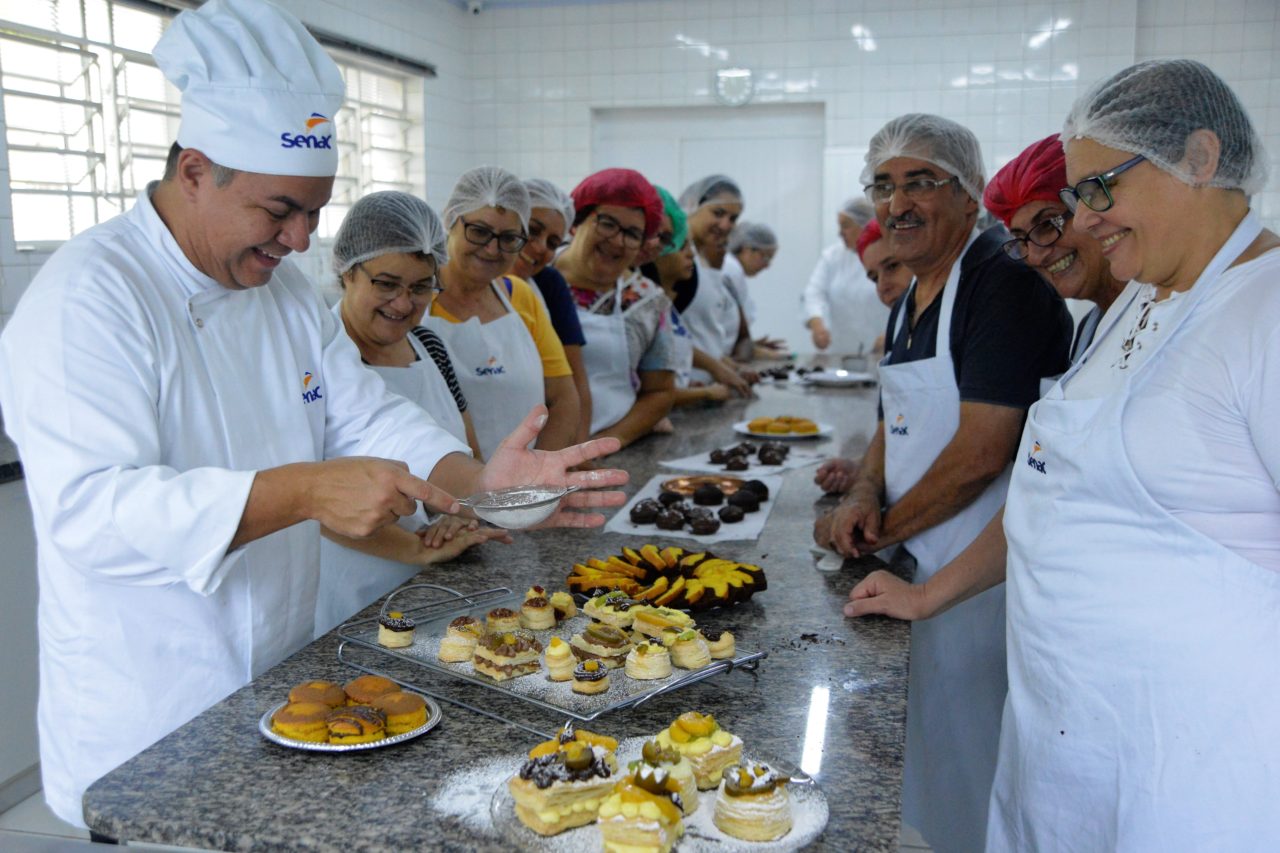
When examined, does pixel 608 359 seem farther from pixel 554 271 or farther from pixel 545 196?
pixel 545 196

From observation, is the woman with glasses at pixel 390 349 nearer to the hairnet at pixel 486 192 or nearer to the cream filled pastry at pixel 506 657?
the hairnet at pixel 486 192

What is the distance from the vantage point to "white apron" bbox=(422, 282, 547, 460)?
3113 millimetres

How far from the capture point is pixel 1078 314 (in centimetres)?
734

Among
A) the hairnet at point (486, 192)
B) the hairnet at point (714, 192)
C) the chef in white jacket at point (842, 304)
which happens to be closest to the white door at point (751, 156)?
the chef in white jacket at point (842, 304)

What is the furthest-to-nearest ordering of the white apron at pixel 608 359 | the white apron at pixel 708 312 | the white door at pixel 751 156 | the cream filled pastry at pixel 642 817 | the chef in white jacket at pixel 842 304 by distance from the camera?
the white door at pixel 751 156 < the chef in white jacket at pixel 842 304 < the white apron at pixel 708 312 < the white apron at pixel 608 359 < the cream filled pastry at pixel 642 817

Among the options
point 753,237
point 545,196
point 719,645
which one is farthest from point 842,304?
point 719,645

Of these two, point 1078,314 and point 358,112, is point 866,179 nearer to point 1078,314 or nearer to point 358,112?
point 358,112

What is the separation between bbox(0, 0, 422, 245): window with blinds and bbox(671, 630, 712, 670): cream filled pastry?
359 cm

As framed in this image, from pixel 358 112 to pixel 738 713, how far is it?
593 cm

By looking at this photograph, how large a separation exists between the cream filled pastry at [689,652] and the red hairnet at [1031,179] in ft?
3.78

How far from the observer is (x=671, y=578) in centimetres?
210

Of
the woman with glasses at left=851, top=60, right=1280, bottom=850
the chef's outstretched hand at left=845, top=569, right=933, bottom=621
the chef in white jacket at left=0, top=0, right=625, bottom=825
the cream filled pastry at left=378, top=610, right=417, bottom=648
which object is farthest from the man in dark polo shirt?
the cream filled pastry at left=378, top=610, right=417, bottom=648

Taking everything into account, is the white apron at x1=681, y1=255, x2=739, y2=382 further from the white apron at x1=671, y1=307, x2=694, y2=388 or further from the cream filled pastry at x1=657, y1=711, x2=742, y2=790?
the cream filled pastry at x1=657, y1=711, x2=742, y2=790

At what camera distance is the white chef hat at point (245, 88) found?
63.7 inches
